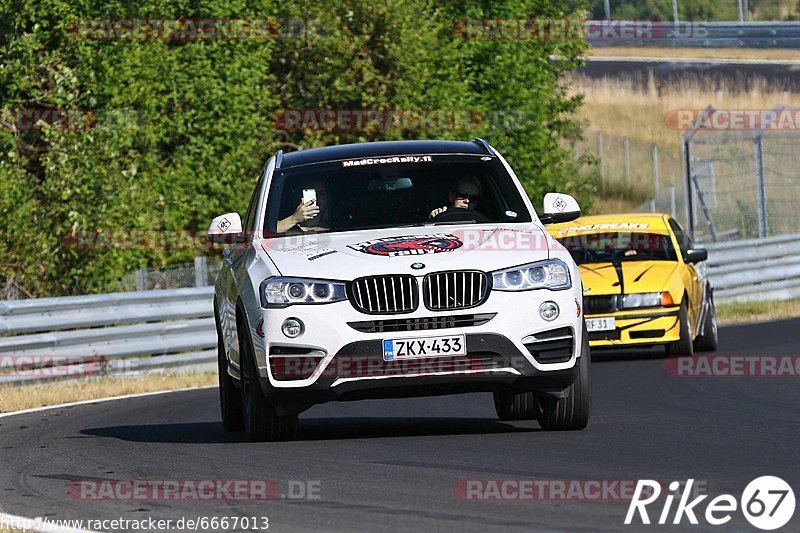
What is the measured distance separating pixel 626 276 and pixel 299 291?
27.7 feet

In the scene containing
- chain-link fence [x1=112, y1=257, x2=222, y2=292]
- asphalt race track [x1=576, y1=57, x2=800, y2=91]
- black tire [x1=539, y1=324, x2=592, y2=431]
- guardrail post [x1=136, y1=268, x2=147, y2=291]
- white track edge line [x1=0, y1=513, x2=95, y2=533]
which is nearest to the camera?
white track edge line [x1=0, y1=513, x2=95, y2=533]

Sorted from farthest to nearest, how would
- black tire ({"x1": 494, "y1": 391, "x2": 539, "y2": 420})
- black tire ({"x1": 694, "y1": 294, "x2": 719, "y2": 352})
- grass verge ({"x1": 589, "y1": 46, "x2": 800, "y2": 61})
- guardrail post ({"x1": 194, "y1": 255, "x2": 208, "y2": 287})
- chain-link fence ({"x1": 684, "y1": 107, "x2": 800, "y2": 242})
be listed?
grass verge ({"x1": 589, "y1": 46, "x2": 800, "y2": 61}) → chain-link fence ({"x1": 684, "y1": 107, "x2": 800, "y2": 242}) → guardrail post ({"x1": 194, "y1": 255, "x2": 208, "y2": 287}) → black tire ({"x1": 694, "y1": 294, "x2": 719, "y2": 352}) → black tire ({"x1": 494, "y1": 391, "x2": 539, "y2": 420})

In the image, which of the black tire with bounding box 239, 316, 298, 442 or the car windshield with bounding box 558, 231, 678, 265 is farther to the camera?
the car windshield with bounding box 558, 231, 678, 265

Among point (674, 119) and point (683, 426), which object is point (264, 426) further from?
point (674, 119)

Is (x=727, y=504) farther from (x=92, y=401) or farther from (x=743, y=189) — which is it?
(x=743, y=189)

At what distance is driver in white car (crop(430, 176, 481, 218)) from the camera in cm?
1027

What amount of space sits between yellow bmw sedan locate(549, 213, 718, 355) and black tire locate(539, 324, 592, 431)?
23.2 feet

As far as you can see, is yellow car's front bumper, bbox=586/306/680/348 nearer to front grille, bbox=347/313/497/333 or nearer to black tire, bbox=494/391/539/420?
black tire, bbox=494/391/539/420

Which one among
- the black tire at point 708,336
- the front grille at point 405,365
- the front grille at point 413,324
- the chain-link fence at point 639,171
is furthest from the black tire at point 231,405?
the chain-link fence at point 639,171

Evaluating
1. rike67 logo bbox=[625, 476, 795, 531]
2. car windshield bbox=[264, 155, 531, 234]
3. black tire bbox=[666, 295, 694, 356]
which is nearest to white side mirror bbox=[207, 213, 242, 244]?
car windshield bbox=[264, 155, 531, 234]

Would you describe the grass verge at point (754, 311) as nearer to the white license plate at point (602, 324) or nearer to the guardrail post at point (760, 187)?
the guardrail post at point (760, 187)

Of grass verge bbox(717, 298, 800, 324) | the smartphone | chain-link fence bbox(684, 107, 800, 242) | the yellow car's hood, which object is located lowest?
chain-link fence bbox(684, 107, 800, 242)

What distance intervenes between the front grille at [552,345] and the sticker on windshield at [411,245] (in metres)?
0.69

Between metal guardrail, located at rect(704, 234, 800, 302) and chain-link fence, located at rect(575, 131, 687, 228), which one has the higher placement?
metal guardrail, located at rect(704, 234, 800, 302)
